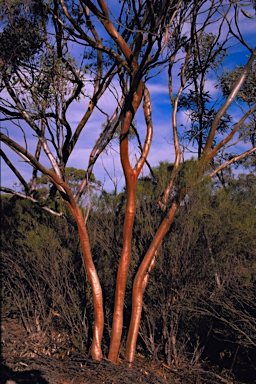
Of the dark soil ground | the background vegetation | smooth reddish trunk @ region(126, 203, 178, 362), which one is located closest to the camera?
the dark soil ground

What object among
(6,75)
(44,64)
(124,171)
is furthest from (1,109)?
(124,171)

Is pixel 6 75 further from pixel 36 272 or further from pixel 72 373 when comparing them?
pixel 72 373

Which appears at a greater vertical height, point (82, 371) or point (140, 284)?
point (140, 284)

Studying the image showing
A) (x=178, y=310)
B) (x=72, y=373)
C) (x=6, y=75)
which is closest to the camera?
(x=72, y=373)

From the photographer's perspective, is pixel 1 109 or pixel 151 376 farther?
pixel 1 109

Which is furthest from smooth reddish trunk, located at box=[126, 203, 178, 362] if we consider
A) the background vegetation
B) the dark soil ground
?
the dark soil ground

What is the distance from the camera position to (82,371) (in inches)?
247

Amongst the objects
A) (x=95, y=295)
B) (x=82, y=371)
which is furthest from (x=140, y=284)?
→ (x=82, y=371)

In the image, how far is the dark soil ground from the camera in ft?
19.6

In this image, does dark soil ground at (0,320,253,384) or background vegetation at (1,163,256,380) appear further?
background vegetation at (1,163,256,380)

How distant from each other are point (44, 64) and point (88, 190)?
244 cm

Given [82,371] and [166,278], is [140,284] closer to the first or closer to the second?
[166,278]

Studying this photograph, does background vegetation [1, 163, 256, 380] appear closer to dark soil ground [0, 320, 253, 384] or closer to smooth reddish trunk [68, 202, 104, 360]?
dark soil ground [0, 320, 253, 384]

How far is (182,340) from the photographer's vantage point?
7223 millimetres
